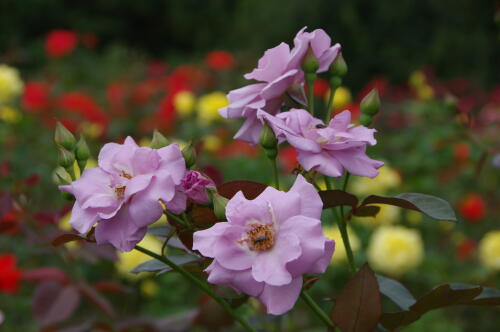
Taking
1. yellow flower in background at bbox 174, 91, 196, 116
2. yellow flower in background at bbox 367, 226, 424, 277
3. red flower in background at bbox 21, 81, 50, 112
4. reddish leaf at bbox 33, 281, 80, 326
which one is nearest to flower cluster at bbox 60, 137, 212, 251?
reddish leaf at bbox 33, 281, 80, 326

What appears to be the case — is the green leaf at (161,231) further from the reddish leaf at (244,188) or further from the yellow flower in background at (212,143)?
the yellow flower in background at (212,143)

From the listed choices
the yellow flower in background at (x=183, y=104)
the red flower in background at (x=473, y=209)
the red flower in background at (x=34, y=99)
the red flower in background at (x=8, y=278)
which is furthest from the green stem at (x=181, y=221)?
the red flower in background at (x=34, y=99)

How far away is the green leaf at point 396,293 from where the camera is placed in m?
0.61

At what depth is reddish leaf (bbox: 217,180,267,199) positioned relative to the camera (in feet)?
1.66

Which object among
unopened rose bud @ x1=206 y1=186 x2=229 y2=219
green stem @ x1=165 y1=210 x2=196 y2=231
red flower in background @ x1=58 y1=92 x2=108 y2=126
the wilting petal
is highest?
unopened rose bud @ x1=206 y1=186 x2=229 y2=219

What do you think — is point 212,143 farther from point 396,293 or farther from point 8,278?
point 396,293

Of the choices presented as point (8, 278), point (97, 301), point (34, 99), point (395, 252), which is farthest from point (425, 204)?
point (34, 99)

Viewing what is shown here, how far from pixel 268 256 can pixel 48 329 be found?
0.63 meters

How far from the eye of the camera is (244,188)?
1.67 feet

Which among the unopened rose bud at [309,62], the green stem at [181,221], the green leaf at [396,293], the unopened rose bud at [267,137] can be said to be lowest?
the green leaf at [396,293]

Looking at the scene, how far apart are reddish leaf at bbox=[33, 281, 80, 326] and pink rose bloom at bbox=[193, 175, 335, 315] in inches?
21.7

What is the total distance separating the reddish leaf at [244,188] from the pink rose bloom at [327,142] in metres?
0.04

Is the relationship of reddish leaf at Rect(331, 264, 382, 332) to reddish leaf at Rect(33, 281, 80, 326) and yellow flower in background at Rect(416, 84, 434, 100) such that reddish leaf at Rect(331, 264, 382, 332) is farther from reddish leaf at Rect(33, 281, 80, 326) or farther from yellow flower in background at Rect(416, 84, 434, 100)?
yellow flower in background at Rect(416, 84, 434, 100)

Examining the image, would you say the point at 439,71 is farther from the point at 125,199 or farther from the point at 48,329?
the point at 125,199
